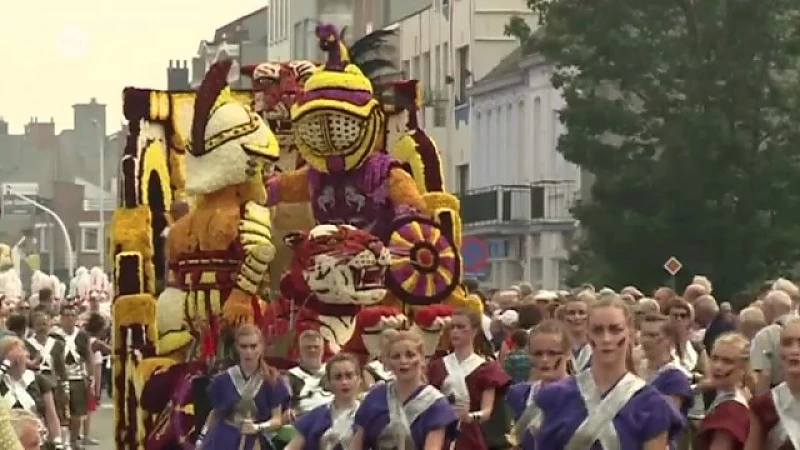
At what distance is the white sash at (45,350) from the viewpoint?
2364 cm

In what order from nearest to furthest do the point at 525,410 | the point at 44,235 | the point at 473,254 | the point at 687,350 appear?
the point at 525,410, the point at 687,350, the point at 473,254, the point at 44,235

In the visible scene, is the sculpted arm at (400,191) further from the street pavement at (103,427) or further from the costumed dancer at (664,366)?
the street pavement at (103,427)

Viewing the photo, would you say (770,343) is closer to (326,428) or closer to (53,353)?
(326,428)

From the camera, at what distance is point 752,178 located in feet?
122

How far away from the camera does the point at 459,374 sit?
1622cm

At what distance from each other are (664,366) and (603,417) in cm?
440

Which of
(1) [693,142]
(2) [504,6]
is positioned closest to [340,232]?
(1) [693,142]

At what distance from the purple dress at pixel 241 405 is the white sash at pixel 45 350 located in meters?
7.00

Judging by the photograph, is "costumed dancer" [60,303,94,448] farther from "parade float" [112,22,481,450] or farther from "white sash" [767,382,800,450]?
"white sash" [767,382,800,450]

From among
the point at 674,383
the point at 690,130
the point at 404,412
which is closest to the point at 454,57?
the point at 690,130

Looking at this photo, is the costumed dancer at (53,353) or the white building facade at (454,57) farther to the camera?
the white building facade at (454,57)

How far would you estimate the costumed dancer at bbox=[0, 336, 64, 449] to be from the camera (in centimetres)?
1809

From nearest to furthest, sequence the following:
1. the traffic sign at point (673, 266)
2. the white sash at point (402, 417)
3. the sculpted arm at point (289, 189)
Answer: the white sash at point (402, 417)
the sculpted arm at point (289, 189)
the traffic sign at point (673, 266)

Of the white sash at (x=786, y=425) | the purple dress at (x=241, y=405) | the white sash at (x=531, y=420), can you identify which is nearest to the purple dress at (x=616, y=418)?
the white sash at (x=531, y=420)
